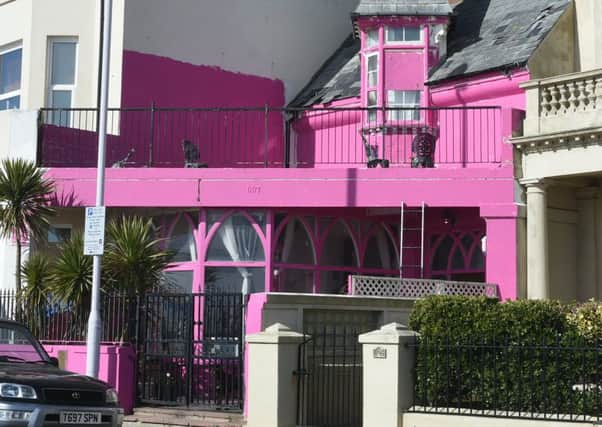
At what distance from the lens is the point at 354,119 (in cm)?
2322

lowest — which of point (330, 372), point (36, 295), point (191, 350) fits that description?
point (330, 372)

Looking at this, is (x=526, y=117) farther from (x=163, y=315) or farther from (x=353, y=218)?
(x=163, y=315)

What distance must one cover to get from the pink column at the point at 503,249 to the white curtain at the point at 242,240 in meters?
4.44

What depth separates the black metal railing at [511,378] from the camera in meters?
11.8

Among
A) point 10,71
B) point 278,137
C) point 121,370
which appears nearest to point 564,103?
point 278,137

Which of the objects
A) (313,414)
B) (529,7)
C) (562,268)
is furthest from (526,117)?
(313,414)

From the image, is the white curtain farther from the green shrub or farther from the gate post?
the green shrub

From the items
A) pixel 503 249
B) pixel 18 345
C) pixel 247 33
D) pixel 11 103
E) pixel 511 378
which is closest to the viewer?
pixel 18 345

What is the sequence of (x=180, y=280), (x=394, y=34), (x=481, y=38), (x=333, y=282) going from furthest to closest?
(x=481, y=38), (x=394, y=34), (x=333, y=282), (x=180, y=280)

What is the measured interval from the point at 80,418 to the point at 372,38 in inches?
569

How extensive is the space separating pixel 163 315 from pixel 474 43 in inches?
407

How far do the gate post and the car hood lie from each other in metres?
3.39

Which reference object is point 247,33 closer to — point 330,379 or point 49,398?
point 330,379

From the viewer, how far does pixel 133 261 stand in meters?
17.2
